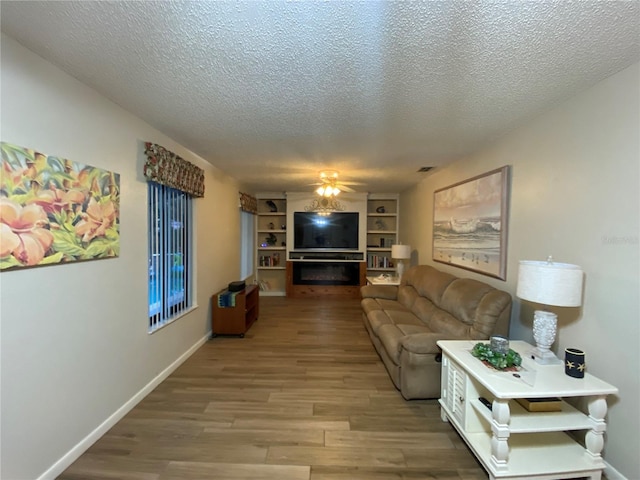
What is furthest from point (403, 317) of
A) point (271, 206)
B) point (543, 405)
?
point (271, 206)

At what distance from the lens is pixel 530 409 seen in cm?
177

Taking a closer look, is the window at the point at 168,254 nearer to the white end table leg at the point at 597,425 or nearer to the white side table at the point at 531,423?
the white side table at the point at 531,423

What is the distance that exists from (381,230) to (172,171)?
16.6 ft

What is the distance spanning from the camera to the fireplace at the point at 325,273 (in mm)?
6594

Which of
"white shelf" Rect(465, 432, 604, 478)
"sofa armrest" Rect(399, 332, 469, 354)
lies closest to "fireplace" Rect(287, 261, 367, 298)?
"sofa armrest" Rect(399, 332, 469, 354)

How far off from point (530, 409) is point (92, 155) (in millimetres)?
3278

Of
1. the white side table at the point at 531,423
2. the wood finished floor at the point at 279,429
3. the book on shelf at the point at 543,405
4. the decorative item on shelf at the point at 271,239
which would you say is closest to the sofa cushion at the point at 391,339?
the wood finished floor at the point at 279,429

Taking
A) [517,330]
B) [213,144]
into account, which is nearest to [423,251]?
[517,330]

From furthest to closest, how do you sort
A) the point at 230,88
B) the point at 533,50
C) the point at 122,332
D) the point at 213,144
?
the point at 213,144 → the point at 122,332 → the point at 230,88 → the point at 533,50

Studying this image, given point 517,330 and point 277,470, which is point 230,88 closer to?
point 277,470

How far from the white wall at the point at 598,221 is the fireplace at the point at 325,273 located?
166 inches

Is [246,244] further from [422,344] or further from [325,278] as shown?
[422,344]

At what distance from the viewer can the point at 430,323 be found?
3205 mm

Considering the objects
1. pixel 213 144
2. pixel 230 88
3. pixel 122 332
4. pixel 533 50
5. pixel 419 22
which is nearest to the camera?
pixel 419 22
